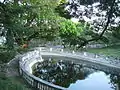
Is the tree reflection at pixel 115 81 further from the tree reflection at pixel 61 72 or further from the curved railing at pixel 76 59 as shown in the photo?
the tree reflection at pixel 61 72

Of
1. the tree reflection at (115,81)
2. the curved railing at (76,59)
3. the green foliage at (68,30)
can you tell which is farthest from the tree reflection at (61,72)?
the green foliage at (68,30)

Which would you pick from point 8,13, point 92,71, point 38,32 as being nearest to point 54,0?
point 38,32

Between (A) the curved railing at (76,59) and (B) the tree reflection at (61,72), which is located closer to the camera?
(B) the tree reflection at (61,72)

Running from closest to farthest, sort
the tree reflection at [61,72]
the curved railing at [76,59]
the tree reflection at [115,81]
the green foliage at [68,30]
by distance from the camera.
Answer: the tree reflection at [115,81] → the tree reflection at [61,72] → the curved railing at [76,59] → the green foliage at [68,30]

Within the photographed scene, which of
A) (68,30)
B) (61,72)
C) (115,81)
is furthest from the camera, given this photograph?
(68,30)

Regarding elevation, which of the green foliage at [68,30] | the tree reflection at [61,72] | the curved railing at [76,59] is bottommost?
the tree reflection at [61,72]

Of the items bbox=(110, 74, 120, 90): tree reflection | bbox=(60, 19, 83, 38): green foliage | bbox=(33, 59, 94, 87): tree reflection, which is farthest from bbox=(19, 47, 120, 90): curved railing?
bbox=(60, 19, 83, 38): green foliage

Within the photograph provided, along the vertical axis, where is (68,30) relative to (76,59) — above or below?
above

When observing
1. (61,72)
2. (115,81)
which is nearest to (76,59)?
(61,72)

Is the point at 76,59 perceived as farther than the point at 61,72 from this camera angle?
Yes

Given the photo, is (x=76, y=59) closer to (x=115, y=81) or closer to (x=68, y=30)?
(x=68, y=30)

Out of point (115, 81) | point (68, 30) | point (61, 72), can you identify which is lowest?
point (61, 72)

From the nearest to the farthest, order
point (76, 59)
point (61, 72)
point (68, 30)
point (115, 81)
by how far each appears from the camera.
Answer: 1. point (115, 81)
2. point (61, 72)
3. point (76, 59)
4. point (68, 30)

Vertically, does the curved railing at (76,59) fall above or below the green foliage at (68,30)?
below
